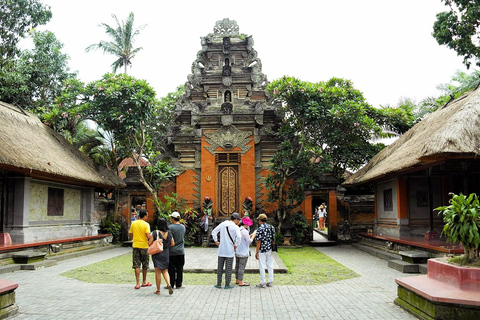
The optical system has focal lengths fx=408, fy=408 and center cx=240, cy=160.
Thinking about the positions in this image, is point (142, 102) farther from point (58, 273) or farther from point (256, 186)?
point (58, 273)

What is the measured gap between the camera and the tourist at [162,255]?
7574 mm

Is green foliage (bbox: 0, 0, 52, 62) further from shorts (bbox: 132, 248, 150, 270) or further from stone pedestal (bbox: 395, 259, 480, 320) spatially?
stone pedestal (bbox: 395, 259, 480, 320)

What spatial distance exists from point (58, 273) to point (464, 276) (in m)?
9.05

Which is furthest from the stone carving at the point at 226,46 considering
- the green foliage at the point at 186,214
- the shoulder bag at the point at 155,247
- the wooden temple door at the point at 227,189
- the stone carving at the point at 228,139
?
the shoulder bag at the point at 155,247

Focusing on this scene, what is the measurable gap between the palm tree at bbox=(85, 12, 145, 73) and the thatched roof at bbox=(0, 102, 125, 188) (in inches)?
584

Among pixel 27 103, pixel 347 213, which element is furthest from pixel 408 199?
pixel 27 103

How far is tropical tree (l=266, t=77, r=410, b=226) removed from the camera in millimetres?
16812

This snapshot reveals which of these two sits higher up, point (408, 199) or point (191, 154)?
point (191, 154)

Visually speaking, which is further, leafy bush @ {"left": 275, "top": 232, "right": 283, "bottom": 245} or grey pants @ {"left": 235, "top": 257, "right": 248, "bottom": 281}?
leafy bush @ {"left": 275, "top": 232, "right": 283, "bottom": 245}

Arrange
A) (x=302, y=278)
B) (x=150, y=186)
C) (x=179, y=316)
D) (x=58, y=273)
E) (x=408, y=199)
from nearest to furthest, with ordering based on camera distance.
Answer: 1. (x=179, y=316)
2. (x=302, y=278)
3. (x=58, y=273)
4. (x=408, y=199)
5. (x=150, y=186)

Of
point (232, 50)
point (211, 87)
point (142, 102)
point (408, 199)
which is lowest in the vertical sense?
point (408, 199)

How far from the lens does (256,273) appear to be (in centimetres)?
1033

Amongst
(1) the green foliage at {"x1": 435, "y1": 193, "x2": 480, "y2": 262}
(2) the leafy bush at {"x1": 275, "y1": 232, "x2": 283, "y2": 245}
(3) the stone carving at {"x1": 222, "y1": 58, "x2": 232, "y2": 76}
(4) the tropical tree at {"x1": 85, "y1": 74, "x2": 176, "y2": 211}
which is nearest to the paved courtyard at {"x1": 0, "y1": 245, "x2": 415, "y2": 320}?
(1) the green foliage at {"x1": 435, "y1": 193, "x2": 480, "y2": 262}

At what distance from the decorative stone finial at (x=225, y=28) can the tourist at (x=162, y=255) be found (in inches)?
669
